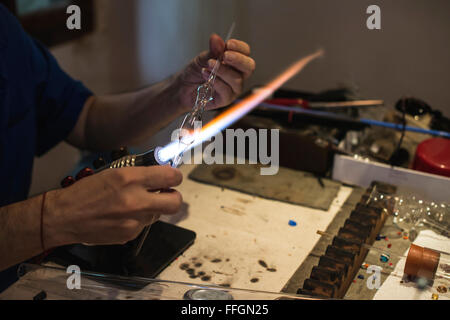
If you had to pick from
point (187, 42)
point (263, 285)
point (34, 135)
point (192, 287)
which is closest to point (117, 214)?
point (192, 287)

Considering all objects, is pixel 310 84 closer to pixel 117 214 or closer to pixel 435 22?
pixel 435 22

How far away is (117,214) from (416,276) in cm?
64

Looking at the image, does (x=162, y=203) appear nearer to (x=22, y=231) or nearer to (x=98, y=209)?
(x=98, y=209)

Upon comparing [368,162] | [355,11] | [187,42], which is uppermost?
[355,11]

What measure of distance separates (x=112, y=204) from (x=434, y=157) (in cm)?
93

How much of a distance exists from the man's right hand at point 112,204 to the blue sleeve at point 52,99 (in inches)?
29.2

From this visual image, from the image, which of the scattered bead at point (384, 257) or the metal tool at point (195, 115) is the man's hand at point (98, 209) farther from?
the scattered bead at point (384, 257)

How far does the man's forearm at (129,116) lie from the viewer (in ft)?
4.76

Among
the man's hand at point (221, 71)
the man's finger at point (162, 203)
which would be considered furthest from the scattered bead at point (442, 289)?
the man's hand at point (221, 71)

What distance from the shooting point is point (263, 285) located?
100 centimetres

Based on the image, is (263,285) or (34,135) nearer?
(263,285)

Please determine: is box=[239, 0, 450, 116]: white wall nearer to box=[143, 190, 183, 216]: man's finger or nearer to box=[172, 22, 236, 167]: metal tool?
box=[172, 22, 236, 167]: metal tool

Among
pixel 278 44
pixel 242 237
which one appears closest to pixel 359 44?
pixel 278 44

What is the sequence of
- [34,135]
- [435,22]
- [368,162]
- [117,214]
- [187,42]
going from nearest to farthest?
[117,214]
[368,162]
[34,135]
[435,22]
[187,42]
